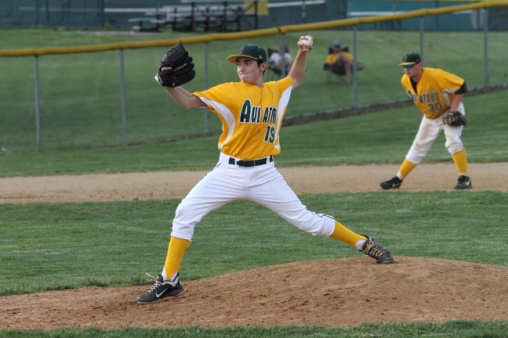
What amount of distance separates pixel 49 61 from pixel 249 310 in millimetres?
20868

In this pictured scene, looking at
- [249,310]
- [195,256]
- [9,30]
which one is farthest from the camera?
[9,30]

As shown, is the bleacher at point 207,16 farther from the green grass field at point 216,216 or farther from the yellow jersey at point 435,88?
the yellow jersey at point 435,88

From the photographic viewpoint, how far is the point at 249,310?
681 centimetres

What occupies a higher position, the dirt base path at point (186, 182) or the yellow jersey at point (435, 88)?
the yellow jersey at point (435, 88)

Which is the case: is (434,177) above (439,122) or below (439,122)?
below

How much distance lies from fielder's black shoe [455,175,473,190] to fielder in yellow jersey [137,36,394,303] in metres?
6.30

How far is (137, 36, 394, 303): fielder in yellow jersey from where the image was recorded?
23.4 ft

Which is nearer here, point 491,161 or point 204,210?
point 204,210

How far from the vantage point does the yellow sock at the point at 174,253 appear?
23.6 feet

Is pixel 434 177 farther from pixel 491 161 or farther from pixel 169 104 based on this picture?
pixel 169 104

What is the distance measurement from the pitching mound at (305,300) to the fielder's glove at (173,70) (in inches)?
63.9

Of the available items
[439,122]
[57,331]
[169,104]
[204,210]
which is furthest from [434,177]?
[169,104]

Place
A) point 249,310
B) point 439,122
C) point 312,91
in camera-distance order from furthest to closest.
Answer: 1. point 312,91
2. point 439,122
3. point 249,310

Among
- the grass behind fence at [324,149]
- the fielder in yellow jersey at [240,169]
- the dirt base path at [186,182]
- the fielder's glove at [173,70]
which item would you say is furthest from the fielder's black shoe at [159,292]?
the grass behind fence at [324,149]
